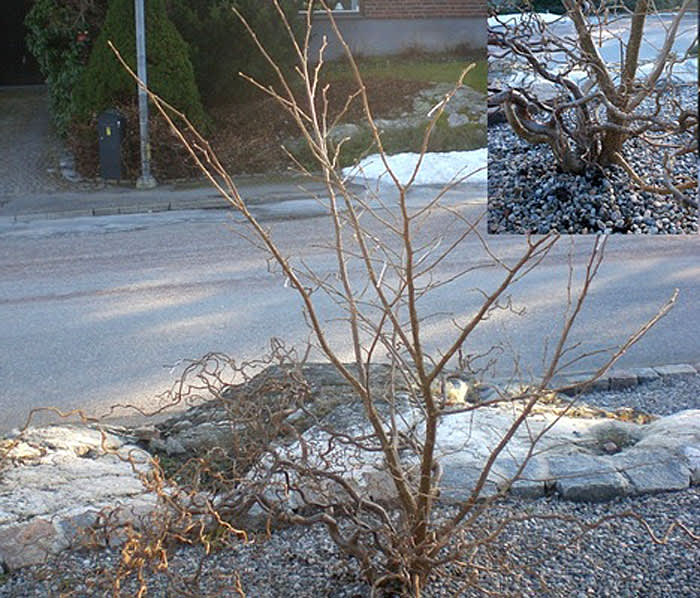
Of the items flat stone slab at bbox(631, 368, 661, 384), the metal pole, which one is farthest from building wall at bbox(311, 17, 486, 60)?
flat stone slab at bbox(631, 368, 661, 384)

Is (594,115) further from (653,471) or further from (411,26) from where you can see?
(411,26)

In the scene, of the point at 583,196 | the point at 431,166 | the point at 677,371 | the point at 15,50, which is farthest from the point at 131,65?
the point at 583,196

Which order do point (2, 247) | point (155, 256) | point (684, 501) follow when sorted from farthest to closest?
point (2, 247)
point (155, 256)
point (684, 501)

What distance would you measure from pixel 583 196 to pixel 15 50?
22986 mm

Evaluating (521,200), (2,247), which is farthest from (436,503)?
(2,247)

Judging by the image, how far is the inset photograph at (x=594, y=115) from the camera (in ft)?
15.1

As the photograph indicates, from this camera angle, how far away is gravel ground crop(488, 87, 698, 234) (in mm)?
4840

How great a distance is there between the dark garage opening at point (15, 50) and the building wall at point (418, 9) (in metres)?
8.46

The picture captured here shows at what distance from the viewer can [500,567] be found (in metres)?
3.53

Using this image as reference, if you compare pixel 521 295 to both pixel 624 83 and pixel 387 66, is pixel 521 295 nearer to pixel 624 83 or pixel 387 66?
pixel 624 83

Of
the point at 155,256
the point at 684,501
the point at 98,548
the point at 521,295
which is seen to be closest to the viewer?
the point at 98,548

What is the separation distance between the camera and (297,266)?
10.4 meters

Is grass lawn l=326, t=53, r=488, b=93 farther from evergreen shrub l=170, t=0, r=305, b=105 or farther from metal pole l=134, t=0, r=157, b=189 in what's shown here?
metal pole l=134, t=0, r=157, b=189

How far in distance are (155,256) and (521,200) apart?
661 cm
